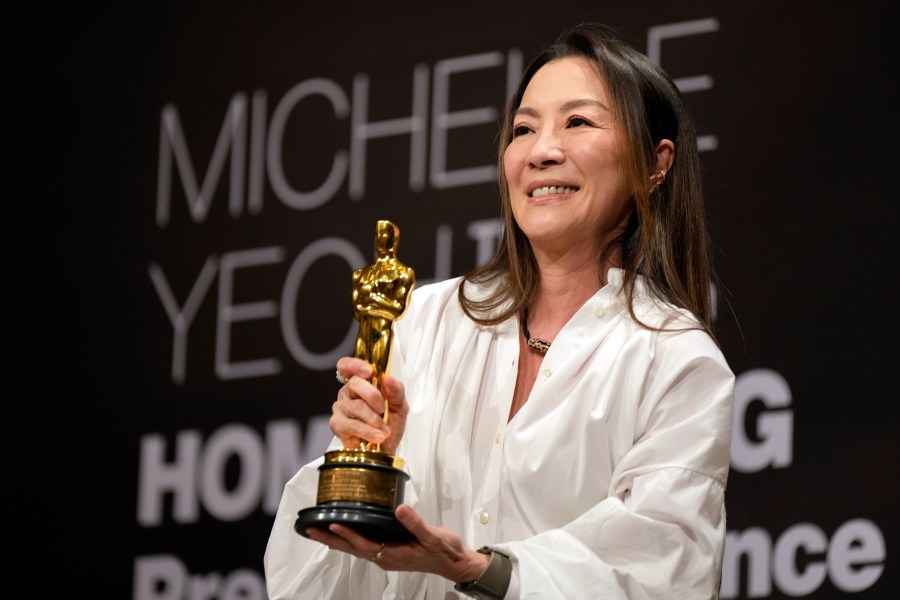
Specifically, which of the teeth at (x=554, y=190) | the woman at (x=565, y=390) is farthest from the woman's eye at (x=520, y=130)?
the teeth at (x=554, y=190)

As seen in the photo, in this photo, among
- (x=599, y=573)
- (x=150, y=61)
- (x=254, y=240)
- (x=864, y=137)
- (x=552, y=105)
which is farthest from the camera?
(x=150, y=61)

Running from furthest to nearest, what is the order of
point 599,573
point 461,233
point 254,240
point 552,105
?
point 254,240
point 461,233
point 552,105
point 599,573

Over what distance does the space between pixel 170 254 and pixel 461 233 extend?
0.99 m

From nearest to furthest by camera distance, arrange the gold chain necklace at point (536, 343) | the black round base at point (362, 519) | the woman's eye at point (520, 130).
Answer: the black round base at point (362, 519), the gold chain necklace at point (536, 343), the woman's eye at point (520, 130)

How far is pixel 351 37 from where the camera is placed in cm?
409

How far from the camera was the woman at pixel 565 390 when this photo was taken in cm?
217

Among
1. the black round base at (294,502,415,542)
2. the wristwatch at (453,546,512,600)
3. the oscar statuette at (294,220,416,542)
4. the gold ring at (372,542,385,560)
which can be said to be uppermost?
the oscar statuette at (294,220,416,542)

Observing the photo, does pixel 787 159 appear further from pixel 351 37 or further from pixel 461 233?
pixel 351 37

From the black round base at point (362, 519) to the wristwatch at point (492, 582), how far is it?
136 millimetres

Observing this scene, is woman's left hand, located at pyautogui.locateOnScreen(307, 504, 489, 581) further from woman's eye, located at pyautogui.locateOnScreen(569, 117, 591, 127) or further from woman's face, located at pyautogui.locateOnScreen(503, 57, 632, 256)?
woman's eye, located at pyautogui.locateOnScreen(569, 117, 591, 127)

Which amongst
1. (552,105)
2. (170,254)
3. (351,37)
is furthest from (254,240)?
(552,105)

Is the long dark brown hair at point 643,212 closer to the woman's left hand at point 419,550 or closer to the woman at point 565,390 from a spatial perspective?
the woman at point 565,390

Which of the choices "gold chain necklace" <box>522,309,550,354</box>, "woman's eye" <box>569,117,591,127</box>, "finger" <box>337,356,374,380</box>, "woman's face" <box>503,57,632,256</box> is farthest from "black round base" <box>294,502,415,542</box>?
"woman's eye" <box>569,117,591,127</box>

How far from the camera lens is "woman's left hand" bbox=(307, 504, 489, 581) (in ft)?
6.52
